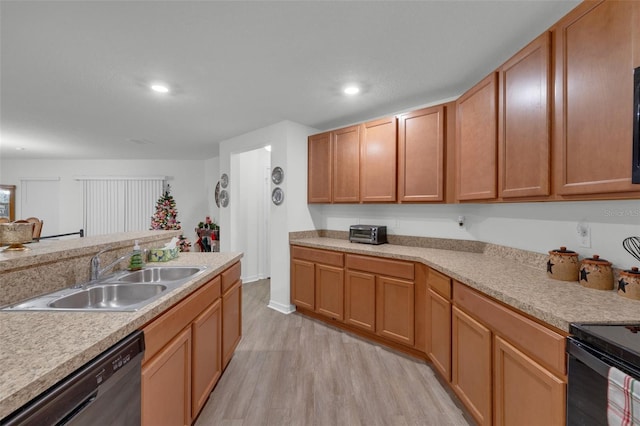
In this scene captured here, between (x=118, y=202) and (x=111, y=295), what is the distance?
17.1 ft

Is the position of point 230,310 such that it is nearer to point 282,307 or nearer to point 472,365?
point 282,307

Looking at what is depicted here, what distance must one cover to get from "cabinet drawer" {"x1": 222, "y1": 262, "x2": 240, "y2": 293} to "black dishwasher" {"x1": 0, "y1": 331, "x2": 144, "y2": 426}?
0.94 metres

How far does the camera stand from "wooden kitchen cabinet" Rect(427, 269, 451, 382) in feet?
5.77

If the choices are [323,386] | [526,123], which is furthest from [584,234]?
[323,386]

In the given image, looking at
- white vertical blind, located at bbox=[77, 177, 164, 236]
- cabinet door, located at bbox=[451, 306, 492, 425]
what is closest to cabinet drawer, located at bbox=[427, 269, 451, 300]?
cabinet door, located at bbox=[451, 306, 492, 425]

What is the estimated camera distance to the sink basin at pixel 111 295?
130cm

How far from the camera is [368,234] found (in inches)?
110

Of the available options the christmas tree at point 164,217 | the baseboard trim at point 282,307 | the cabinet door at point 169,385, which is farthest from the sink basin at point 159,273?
the christmas tree at point 164,217

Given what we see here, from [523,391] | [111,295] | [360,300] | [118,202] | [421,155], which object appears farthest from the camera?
[118,202]

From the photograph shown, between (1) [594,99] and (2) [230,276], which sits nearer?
(1) [594,99]

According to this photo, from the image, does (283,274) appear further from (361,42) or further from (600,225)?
(600,225)

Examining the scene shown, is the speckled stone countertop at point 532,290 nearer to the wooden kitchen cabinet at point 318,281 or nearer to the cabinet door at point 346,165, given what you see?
the wooden kitchen cabinet at point 318,281

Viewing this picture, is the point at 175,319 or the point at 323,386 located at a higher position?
the point at 175,319

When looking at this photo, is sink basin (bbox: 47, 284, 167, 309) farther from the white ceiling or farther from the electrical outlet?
the electrical outlet
